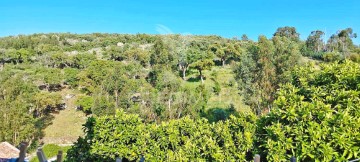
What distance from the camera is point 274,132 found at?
715cm

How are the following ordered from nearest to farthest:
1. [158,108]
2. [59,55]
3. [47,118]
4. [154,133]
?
[154,133], [158,108], [47,118], [59,55]

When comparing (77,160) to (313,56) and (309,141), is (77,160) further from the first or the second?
(313,56)

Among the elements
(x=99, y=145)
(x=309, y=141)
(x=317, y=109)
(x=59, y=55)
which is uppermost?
(x=59, y=55)

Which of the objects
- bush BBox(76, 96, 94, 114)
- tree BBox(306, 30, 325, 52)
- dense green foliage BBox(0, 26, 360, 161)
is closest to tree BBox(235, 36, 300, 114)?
dense green foliage BBox(0, 26, 360, 161)

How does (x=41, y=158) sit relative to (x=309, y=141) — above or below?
above

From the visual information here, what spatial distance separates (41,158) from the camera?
2393mm

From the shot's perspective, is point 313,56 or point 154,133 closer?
point 154,133

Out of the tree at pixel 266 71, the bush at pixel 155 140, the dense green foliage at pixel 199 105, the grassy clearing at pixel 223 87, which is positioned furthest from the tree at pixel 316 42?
the bush at pixel 155 140

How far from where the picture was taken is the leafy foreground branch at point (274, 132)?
258 inches

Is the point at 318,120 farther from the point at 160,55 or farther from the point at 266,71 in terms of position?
the point at 160,55

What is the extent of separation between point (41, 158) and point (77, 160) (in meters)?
8.48

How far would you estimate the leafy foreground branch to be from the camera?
6551 millimetres

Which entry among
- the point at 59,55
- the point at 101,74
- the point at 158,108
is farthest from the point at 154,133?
the point at 59,55

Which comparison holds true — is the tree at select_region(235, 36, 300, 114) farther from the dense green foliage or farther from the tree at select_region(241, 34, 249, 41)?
the tree at select_region(241, 34, 249, 41)
